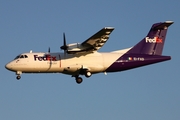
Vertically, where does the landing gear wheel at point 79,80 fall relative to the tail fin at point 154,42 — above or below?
below

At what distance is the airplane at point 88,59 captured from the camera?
1391 inches

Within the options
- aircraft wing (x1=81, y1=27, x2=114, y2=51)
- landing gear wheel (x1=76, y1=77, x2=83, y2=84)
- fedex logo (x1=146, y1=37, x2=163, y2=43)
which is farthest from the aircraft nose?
fedex logo (x1=146, y1=37, x2=163, y2=43)

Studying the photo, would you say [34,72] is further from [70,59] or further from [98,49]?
[98,49]

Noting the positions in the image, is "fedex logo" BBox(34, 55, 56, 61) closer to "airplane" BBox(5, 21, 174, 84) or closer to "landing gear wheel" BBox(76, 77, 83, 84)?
"airplane" BBox(5, 21, 174, 84)

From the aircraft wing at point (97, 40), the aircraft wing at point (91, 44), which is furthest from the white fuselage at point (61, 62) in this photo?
the aircraft wing at point (97, 40)

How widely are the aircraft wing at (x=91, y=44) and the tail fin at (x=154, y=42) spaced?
4.19 metres

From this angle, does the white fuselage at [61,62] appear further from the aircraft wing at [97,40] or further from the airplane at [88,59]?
the aircraft wing at [97,40]

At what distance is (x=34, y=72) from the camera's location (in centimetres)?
3569

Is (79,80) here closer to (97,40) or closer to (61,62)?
(61,62)

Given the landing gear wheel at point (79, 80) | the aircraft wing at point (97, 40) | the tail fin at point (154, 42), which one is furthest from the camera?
the tail fin at point (154, 42)

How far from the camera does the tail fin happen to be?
39031mm

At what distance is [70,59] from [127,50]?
5.68 meters

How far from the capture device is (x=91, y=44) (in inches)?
1403

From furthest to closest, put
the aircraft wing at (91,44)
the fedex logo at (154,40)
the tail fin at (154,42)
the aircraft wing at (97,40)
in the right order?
the fedex logo at (154,40), the tail fin at (154,42), the aircraft wing at (91,44), the aircraft wing at (97,40)
